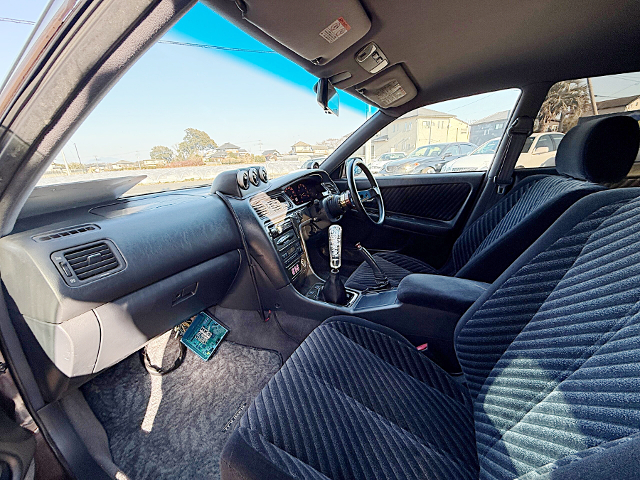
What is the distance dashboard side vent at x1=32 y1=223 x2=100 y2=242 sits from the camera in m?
0.93

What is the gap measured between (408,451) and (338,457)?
18 centimetres

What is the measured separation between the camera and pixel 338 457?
72cm

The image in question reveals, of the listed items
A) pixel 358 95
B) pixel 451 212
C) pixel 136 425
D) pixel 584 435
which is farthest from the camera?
pixel 451 212

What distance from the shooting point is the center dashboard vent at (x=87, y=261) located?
3.00ft

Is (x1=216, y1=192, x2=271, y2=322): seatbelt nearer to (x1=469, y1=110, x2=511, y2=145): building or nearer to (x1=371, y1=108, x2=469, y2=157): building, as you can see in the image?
(x1=371, y1=108, x2=469, y2=157): building

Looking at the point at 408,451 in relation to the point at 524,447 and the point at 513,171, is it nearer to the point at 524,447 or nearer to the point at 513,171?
the point at 524,447

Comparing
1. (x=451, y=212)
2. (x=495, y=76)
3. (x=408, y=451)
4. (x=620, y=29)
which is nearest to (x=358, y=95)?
(x=495, y=76)

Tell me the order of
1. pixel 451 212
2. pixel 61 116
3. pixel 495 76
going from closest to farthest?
1. pixel 61 116
2. pixel 495 76
3. pixel 451 212

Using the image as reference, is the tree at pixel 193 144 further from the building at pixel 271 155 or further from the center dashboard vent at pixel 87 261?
the center dashboard vent at pixel 87 261

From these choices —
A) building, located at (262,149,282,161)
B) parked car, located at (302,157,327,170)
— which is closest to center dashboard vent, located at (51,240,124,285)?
building, located at (262,149,282,161)

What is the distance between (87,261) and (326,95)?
156cm

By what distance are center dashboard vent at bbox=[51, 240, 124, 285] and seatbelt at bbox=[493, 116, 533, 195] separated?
2335 millimetres

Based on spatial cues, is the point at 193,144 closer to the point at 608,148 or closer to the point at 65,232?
the point at 65,232

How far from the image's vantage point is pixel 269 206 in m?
1.75
